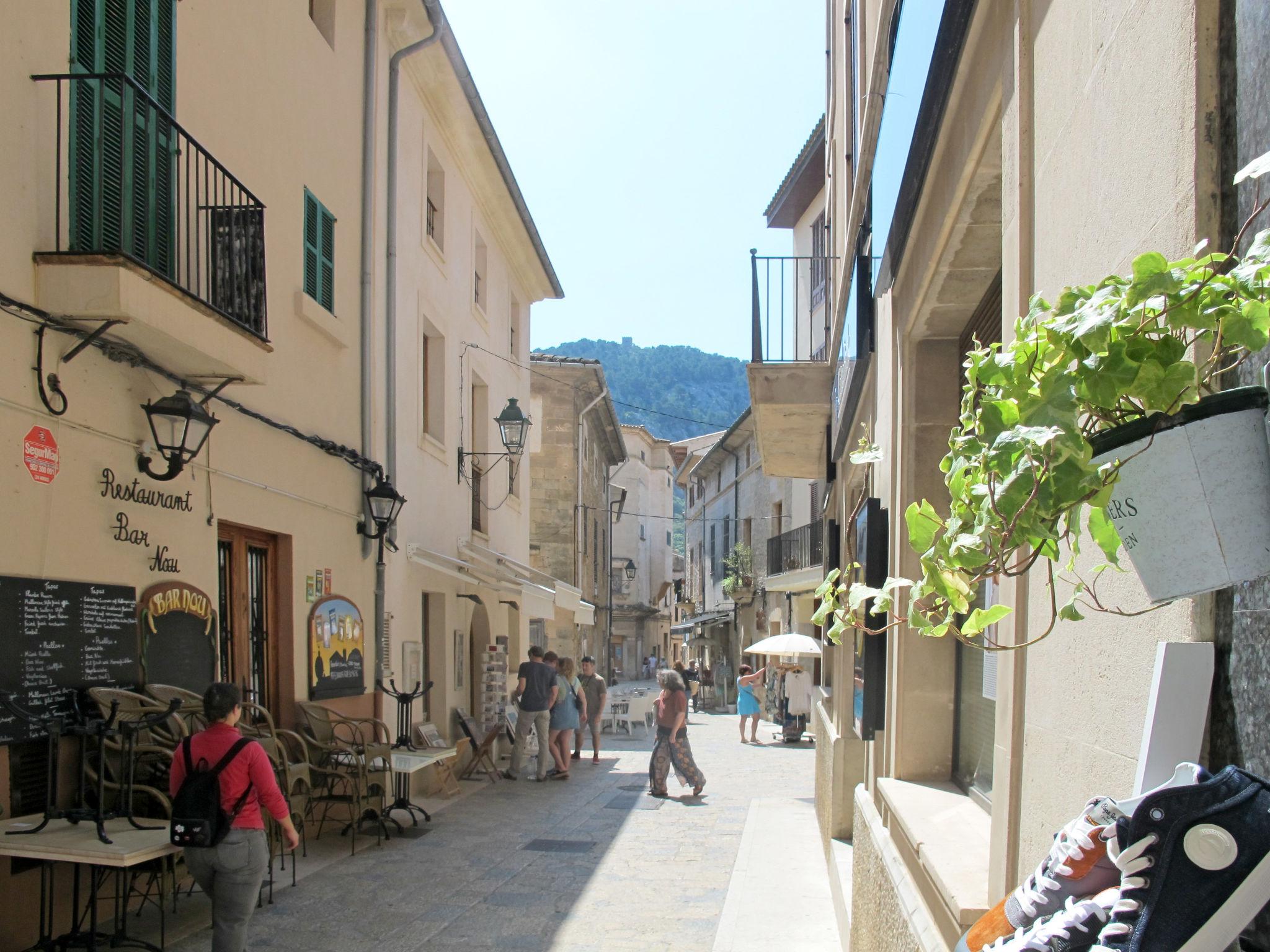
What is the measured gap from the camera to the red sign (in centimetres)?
558

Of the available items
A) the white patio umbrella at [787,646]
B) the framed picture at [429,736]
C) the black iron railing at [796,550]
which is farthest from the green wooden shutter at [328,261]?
the white patio umbrella at [787,646]

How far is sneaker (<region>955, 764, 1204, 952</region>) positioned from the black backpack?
177 inches

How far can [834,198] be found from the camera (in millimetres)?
11641

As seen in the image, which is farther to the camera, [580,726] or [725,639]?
[725,639]

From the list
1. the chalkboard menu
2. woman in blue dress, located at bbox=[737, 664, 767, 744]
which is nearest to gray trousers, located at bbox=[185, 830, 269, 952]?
the chalkboard menu

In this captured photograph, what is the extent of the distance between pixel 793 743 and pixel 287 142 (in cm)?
1530

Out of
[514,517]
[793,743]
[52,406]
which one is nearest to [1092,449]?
[52,406]

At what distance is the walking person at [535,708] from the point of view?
45.9 feet

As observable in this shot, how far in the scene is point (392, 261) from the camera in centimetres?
1196

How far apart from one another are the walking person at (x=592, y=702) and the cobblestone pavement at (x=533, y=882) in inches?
125

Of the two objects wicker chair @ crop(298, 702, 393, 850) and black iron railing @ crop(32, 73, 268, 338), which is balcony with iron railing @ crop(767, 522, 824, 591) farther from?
black iron railing @ crop(32, 73, 268, 338)

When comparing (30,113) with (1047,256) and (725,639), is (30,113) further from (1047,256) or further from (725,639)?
(725,639)

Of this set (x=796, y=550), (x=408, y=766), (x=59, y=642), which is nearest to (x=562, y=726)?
(x=408, y=766)

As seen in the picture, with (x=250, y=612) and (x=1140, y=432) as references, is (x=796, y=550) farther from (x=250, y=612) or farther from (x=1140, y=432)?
(x=1140, y=432)
